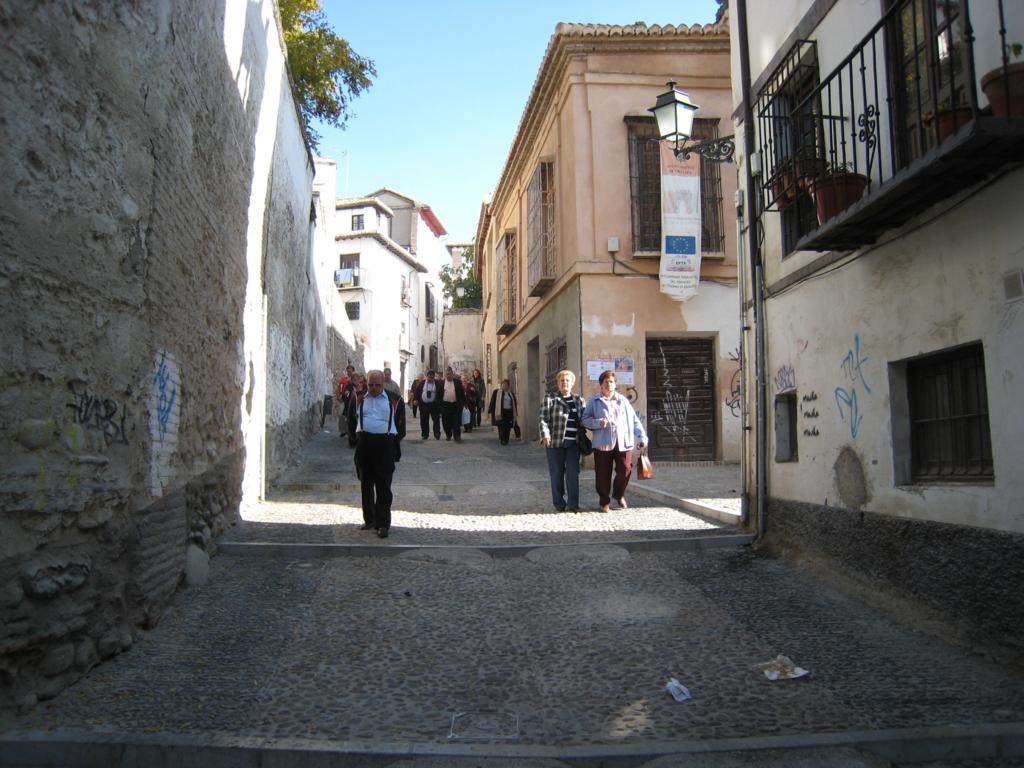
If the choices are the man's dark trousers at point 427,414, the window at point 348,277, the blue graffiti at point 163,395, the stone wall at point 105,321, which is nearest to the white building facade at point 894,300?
the stone wall at point 105,321

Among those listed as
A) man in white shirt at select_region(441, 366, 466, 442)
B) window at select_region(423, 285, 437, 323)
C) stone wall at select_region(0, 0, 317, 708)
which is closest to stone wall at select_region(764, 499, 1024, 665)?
stone wall at select_region(0, 0, 317, 708)

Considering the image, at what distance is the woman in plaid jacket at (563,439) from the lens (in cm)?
890

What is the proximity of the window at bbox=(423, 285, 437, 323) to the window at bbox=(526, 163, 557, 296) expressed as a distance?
32.4 m

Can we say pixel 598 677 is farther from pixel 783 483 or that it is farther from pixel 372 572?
pixel 783 483

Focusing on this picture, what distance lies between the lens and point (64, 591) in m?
3.96

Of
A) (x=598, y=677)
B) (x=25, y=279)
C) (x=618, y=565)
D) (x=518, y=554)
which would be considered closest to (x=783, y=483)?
(x=618, y=565)

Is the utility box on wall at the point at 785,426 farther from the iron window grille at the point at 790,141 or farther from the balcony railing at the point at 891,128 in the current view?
the balcony railing at the point at 891,128

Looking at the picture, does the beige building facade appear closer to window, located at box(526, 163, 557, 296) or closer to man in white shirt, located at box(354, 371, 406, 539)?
window, located at box(526, 163, 557, 296)

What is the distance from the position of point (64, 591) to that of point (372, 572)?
259cm

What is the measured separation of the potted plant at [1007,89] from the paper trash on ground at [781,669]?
2911 millimetres

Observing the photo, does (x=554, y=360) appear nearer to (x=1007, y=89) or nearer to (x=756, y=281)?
(x=756, y=281)

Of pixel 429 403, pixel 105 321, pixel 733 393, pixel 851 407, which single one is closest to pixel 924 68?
pixel 851 407

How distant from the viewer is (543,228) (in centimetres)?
1642

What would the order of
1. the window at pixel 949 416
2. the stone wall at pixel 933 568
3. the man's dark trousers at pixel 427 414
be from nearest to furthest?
the stone wall at pixel 933 568, the window at pixel 949 416, the man's dark trousers at pixel 427 414
